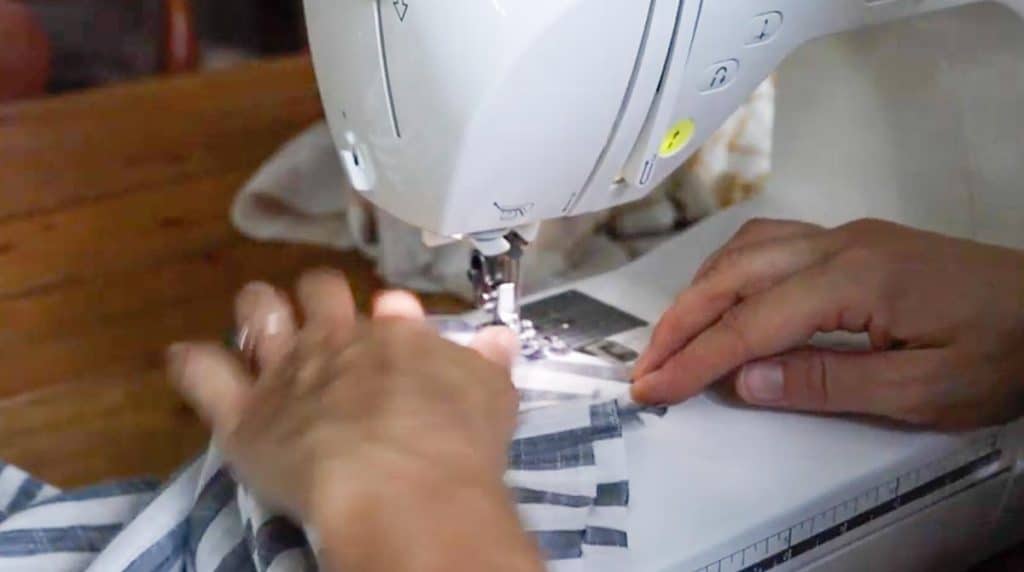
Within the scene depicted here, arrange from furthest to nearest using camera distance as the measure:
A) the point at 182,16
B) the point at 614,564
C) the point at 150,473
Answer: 1. the point at 182,16
2. the point at 150,473
3. the point at 614,564

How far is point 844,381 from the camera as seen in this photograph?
2.35ft

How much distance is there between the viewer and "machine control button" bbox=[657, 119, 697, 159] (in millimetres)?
710

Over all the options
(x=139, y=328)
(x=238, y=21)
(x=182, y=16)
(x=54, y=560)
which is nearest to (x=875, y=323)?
(x=54, y=560)

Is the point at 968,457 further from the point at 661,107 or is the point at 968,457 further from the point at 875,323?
the point at 661,107

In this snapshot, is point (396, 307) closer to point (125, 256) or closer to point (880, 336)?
point (880, 336)

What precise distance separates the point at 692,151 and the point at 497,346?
0.61 ft

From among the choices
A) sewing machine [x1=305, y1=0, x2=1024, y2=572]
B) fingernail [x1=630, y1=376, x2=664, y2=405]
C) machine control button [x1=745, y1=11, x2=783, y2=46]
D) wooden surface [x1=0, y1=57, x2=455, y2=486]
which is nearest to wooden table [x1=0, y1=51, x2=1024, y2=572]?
wooden surface [x1=0, y1=57, x2=455, y2=486]

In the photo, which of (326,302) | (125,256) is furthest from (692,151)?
(125,256)

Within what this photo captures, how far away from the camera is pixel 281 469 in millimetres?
522

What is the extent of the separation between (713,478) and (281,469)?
0.25 m

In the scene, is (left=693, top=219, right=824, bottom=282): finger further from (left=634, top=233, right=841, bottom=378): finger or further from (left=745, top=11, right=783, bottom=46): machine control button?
(left=745, top=11, right=783, bottom=46): machine control button

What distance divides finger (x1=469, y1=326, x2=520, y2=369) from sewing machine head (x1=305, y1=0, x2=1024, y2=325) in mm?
62

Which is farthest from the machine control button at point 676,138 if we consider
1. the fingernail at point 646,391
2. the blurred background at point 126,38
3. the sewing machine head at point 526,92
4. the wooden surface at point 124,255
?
the blurred background at point 126,38

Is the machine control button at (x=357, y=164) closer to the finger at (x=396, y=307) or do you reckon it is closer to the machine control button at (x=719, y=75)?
the finger at (x=396, y=307)
